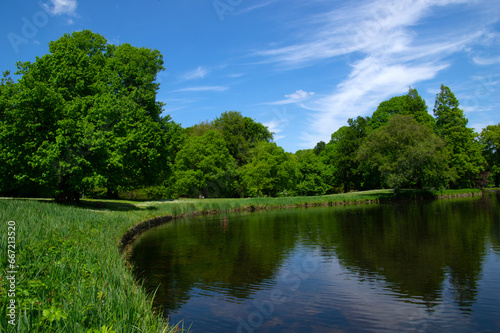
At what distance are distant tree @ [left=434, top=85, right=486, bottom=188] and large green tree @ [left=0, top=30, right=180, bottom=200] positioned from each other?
4876 centimetres

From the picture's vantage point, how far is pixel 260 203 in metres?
44.0

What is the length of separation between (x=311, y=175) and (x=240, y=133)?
17.6m

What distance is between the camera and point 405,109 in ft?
199

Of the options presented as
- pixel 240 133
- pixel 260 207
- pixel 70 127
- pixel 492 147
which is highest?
pixel 240 133

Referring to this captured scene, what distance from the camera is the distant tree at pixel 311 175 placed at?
213ft

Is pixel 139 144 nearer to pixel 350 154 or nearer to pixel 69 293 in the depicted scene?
pixel 69 293

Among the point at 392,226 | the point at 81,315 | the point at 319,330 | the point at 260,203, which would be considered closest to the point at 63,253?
the point at 81,315

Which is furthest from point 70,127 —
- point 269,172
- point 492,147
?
point 492,147

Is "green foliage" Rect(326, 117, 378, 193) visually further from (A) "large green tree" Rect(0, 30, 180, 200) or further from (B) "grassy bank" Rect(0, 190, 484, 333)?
(B) "grassy bank" Rect(0, 190, 484, 333)

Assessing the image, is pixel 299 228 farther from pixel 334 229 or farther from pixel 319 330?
pixel 319 330

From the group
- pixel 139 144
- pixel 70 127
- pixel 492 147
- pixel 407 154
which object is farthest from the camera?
pixel 492 147

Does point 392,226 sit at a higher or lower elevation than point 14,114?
lower

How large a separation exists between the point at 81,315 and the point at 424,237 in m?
17.8

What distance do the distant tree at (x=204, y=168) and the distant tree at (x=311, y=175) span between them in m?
13.2
